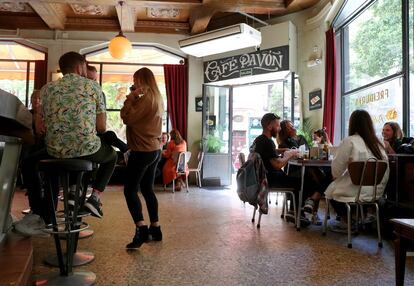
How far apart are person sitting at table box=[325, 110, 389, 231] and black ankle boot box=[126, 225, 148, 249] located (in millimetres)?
1666

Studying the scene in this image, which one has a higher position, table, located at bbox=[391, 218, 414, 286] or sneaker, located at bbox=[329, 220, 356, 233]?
table, located at bbox=[391, 218, 414, 286]

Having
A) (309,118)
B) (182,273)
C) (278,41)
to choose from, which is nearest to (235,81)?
(278,41)

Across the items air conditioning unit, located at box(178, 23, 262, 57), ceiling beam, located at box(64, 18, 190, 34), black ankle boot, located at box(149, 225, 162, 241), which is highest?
ceiling beam, located at box(64, 18, 190, 34)

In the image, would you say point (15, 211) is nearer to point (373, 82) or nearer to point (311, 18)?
point (373, 82)

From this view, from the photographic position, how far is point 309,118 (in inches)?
262

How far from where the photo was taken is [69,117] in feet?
6.55

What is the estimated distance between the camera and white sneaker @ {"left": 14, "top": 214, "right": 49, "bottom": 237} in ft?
7.13

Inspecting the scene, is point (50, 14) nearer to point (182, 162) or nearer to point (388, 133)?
point (182, 162)

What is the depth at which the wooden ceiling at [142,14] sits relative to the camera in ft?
21.1

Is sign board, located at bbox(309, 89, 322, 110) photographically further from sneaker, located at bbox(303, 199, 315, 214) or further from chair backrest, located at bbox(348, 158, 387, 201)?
chair backrest, located at bbox(348, 158, 387, 201)

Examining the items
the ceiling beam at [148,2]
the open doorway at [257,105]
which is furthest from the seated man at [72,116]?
the ceiling beam at [148,2]

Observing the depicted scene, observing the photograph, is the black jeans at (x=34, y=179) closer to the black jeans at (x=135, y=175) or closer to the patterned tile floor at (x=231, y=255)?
the patterned tile floor at (x=231, y=255)

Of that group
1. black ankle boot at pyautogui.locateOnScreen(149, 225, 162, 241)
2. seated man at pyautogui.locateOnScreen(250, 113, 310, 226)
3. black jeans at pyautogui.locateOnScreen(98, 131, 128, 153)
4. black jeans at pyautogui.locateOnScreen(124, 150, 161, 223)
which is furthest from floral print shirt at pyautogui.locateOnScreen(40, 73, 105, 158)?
seated man at pyautogui.locateOnScreen(250, 113, 310, 226)

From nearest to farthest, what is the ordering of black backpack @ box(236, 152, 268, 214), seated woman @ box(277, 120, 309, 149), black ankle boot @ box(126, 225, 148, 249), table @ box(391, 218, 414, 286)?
table @ box(391, 218, 414, 286) < black ankle boot @ box(126, 225, 148, 249) < black backpack @ box(236, 152, 268, 214) < seated woman @ box(277, 120, 309, 149)
